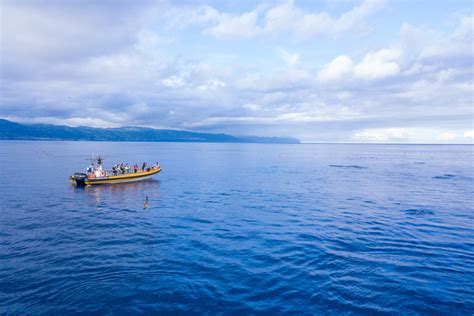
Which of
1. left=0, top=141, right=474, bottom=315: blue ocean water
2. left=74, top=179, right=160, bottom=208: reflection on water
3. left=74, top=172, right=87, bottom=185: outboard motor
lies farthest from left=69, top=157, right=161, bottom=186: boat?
left=0, top=141, right=474, bottom=315: blue ocean water

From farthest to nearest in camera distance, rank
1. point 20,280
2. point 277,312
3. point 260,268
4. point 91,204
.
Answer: point 91,204, point 260,268, point 20,280, point 277,312

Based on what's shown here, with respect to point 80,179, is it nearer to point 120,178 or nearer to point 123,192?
point 120,178

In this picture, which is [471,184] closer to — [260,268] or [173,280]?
[260,268]

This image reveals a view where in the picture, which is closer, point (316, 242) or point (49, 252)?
point (49, 252)

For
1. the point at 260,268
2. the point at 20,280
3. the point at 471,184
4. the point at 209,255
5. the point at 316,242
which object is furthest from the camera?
the point at 471,184

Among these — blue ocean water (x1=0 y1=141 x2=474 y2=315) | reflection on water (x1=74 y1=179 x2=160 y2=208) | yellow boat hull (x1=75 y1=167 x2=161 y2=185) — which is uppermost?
→ yellow boat hull (x1=75 y1=167 x2=161 y2=185)

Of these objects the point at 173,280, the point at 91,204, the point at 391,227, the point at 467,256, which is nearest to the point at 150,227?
the point at 173,280

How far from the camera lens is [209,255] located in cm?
2102

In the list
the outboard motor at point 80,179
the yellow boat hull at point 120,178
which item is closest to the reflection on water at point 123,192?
the yellow boat hull at point 120,178

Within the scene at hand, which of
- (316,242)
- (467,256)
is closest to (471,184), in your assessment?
(467,256)

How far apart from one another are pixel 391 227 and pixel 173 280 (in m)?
21.2

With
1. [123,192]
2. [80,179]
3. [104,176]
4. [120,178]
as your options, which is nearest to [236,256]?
[123,192]

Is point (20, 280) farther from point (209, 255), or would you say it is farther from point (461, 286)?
point (461, 286)

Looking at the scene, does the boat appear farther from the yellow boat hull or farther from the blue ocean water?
the blue ocean water
